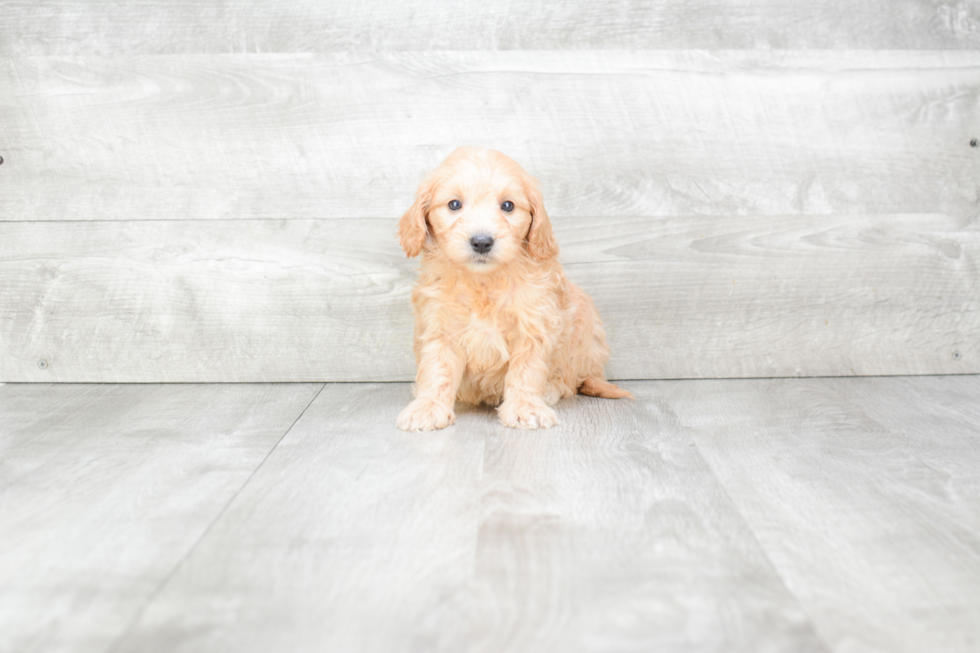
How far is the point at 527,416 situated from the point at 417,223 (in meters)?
0.61

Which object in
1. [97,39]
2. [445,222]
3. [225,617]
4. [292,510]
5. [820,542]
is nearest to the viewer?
[225,617]

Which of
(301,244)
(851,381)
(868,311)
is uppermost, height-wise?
(301,244)

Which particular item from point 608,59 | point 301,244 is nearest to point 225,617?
point 301,244

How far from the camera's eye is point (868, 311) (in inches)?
108

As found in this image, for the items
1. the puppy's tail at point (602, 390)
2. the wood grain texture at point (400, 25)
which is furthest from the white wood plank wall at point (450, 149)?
the puppy's tail at point (602, 390)

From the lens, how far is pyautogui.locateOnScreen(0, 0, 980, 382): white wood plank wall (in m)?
2.60

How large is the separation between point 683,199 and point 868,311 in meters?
0.78

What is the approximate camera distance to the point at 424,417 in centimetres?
208

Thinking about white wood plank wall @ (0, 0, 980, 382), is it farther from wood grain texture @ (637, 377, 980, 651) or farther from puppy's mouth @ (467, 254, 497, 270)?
puppy's mouth @ (467, 254, 497, 270)

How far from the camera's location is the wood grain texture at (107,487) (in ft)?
3.82

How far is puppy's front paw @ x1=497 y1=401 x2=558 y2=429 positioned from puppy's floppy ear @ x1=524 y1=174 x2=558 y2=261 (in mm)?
416

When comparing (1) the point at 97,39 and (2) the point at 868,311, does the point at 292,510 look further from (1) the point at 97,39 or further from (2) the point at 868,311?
(2) the point at 868,311

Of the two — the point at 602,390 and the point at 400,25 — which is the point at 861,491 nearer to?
the point at 602,390

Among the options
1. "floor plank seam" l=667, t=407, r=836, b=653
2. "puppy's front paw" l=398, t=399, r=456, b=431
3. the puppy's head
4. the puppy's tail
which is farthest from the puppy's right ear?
"floor plank seam" l=667, t=407, r=836, b=653
